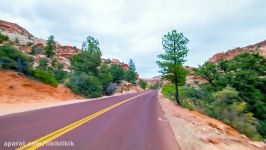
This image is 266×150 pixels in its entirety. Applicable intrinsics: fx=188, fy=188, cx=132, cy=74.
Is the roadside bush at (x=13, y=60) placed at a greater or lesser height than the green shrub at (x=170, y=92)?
greater

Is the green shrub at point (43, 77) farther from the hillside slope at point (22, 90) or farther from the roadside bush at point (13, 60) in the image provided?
the hillside slope at point (22, 90)

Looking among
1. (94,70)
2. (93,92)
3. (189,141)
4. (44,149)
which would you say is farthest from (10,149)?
(94,70)

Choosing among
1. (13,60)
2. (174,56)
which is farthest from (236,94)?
(13,60)

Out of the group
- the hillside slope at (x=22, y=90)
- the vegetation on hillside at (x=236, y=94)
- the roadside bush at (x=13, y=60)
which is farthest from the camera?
the roadside bush at (x=13, y=60)

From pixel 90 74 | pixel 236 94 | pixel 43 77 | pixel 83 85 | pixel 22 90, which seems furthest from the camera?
pixel 90 74

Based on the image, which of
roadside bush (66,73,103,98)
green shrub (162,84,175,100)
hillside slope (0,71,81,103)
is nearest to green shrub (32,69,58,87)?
hillside slope (0,71,81,103)

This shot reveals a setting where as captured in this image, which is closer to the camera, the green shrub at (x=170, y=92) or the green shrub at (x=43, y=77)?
the green shrub at (x=43, y=77)

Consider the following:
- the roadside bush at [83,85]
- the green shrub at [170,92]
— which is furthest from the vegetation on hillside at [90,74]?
the green shrub at [170,92]

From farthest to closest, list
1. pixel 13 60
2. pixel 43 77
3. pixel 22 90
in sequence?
1. pixel 43 77
2. pixel 13 60
3. pixel 22 90

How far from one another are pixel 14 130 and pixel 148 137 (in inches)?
175

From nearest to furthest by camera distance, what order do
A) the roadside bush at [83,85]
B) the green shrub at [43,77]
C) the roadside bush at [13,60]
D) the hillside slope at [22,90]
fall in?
1. the hillside slope at [22,90]
2. the roadside bush at [13,60]
3. the green shrub at [43,77]
4. the roadside bush at [83,85]

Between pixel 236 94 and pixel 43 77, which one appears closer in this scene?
pixel 236 94

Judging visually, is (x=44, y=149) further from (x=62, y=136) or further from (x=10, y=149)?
(x=62, y=136)

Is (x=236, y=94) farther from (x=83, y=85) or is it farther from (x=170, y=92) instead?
(x=83, y=85)
